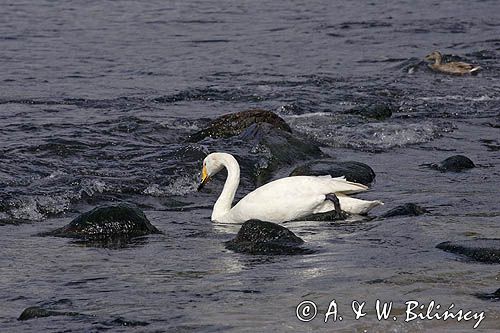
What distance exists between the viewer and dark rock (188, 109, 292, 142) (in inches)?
536

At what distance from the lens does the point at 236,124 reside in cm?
1371

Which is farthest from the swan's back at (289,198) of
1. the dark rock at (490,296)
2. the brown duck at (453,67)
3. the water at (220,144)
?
the brown duck at (453,67)

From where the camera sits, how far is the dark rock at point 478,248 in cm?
718

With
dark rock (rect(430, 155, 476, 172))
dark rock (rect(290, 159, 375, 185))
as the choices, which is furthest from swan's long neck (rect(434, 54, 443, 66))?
dark rock (rect(290, 159, 375, 185))

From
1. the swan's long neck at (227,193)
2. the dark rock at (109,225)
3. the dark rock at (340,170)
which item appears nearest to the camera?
the dark rock at (109,225)

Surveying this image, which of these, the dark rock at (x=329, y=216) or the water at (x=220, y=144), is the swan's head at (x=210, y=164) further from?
the dark rock at (x=329, y=216)

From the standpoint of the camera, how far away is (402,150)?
43.1 ft

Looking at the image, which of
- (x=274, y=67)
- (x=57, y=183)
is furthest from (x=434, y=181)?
(x=274, y=67)

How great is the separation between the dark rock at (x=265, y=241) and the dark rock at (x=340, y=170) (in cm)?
297

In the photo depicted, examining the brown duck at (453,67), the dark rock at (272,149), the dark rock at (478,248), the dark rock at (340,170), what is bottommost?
the brown duck at (453,67)

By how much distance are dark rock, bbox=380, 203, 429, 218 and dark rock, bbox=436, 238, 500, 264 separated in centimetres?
150

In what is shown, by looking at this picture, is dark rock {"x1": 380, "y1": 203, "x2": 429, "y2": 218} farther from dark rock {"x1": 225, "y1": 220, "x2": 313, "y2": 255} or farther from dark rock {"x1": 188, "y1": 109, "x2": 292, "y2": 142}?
dark rock {"x1": 188, "y1": 109, "x2": 292, "y2": 142}

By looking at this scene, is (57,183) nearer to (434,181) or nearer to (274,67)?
(434,181)

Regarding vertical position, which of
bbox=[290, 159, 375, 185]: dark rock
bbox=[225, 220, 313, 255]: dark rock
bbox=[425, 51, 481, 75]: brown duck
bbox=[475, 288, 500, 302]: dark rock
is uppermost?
bbox=[475, 288, 500, 302]: dark rock
